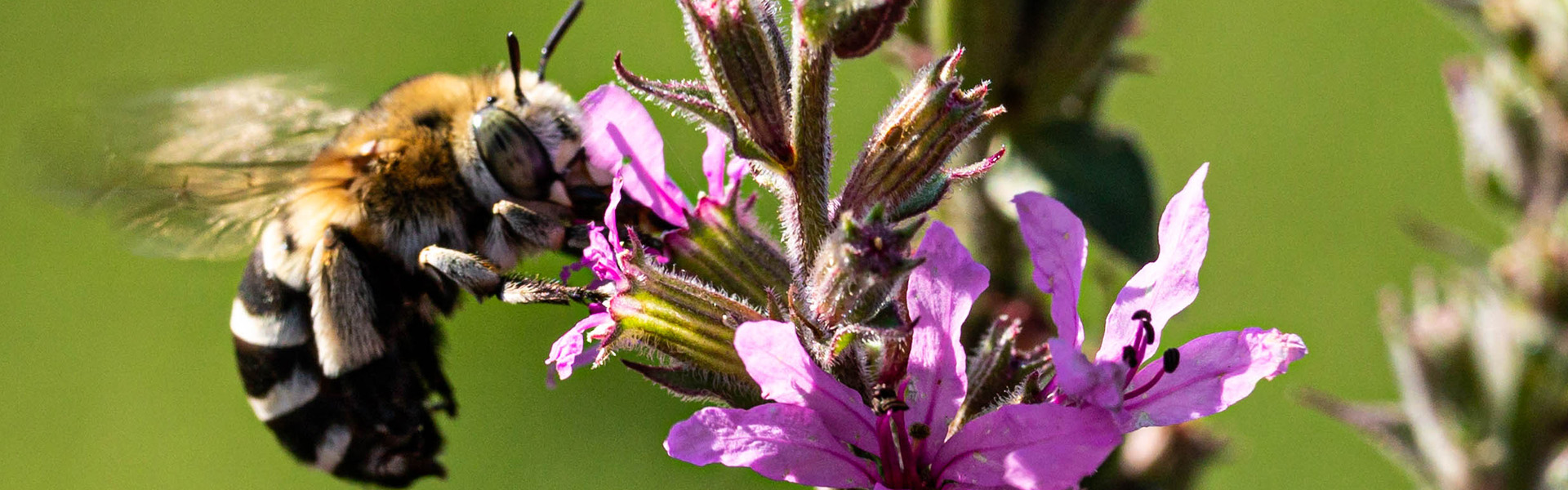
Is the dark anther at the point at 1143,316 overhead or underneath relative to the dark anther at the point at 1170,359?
overhead

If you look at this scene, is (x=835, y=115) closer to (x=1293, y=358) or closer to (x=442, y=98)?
(x=442, y=98)

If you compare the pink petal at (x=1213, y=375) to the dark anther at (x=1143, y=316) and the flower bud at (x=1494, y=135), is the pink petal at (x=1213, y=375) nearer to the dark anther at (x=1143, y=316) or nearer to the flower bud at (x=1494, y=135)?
the dark anther at (x=1143, y=316)

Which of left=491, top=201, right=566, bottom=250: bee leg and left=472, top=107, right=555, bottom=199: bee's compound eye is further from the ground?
left=472, top=107, right=555, bottom=199: bee's compound eye

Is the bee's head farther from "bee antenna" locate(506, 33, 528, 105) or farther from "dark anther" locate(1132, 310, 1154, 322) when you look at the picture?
"dark anther" locate(1132, 310, 1154, 322)

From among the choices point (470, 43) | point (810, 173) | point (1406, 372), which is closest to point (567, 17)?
point (810, 173)

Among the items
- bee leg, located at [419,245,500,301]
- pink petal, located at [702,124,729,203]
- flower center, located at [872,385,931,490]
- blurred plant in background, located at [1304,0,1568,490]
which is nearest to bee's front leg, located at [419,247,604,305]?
bee leg, located at [419,245,500,301]

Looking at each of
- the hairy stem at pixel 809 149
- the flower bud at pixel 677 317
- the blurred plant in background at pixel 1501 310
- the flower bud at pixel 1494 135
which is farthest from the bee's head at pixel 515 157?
the flower bud at pixel 1494 135

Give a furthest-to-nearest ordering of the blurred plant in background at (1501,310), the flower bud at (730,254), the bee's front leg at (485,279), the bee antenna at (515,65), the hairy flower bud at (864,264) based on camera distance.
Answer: the blurred plant in background at (1501,310) < the bee antenna at (515,65) < the bee's front leg at (485,279) < the flower bud at (730,254) < the hairy flower bud at (864,264)

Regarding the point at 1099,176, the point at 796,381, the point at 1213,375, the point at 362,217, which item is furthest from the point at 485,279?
the point at 1099,176
